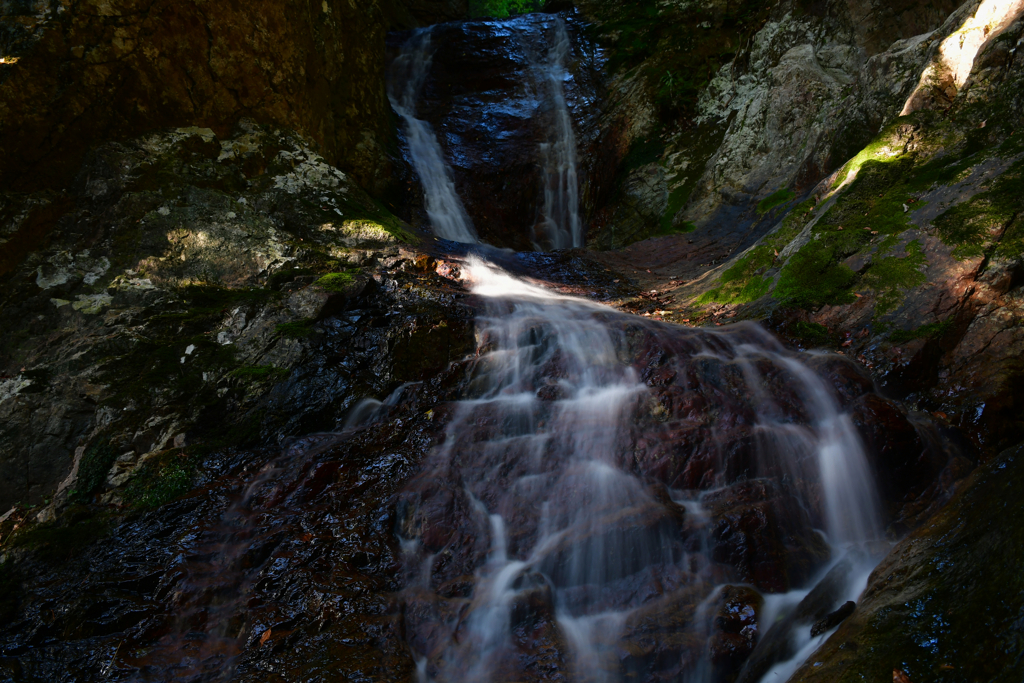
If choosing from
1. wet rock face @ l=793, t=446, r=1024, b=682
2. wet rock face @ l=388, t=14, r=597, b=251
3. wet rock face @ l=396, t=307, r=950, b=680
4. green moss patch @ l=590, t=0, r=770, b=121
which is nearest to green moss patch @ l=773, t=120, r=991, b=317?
wet rock face @ l=396, t=307, r=950, b=680

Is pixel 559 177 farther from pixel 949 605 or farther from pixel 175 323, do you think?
pixel 949 605

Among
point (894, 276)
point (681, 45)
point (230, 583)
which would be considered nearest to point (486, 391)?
point (230, 583)

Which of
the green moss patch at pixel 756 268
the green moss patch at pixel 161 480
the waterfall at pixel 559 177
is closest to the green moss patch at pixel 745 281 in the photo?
the green moss patch at pixel 756 268

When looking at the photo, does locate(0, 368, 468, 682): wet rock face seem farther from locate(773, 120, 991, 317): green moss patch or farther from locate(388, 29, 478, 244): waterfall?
locate(388, 29, 478, 244): waterfall

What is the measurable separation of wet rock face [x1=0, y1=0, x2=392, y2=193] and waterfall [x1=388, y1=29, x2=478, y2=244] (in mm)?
1780

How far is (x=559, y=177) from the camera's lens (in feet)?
41.5

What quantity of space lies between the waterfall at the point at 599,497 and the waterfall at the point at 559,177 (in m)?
6.51

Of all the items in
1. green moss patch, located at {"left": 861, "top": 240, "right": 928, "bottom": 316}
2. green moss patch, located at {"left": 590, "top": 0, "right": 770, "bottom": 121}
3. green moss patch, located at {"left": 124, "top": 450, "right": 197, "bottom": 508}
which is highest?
green moss patch, located at {"left": 590, "top": 0, "right": 770, "bottom": 121}

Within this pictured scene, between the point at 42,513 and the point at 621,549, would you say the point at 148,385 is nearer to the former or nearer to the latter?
the point at 42,513

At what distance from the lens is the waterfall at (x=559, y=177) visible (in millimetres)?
12062

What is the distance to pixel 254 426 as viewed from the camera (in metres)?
5.21

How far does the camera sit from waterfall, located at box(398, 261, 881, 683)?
350 cm

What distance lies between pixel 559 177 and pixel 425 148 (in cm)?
312

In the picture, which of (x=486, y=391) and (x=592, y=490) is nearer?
(x=592, y=490)
